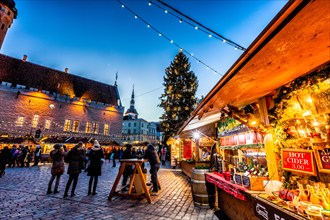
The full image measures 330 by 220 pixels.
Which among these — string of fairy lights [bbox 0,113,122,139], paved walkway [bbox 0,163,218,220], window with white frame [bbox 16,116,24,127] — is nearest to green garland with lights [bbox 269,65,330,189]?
paved walkway [bbox 0,163,218,220]

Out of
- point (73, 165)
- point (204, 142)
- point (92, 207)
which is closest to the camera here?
point (92, 207)

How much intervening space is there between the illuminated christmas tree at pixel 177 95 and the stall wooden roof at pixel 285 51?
54.9 feet

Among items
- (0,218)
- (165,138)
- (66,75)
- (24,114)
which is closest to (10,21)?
(66,75)

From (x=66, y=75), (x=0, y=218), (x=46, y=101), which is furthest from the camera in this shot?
(x=66, y=75)

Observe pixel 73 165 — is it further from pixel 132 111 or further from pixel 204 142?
pixel 132 111

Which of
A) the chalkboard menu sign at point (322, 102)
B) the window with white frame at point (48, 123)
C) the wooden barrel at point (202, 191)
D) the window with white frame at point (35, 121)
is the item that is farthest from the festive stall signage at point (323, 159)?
the window with white frame at point (48, 123)

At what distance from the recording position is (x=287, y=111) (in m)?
3.14

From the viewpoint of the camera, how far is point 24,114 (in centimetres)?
2195

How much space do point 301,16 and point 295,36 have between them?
0.30m

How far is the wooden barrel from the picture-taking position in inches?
201

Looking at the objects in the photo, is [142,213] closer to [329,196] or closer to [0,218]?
[0,218]

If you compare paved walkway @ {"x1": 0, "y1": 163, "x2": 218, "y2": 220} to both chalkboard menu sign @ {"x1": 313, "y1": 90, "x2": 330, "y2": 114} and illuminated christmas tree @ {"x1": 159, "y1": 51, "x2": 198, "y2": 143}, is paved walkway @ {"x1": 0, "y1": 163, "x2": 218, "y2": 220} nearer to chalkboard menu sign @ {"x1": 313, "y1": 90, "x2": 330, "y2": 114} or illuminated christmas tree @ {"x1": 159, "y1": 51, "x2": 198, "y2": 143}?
chalkboard menu sign @ {"x1": 313, "y1": 90, "x2": 330, "y2": 114}

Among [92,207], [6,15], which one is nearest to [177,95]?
[92,207]

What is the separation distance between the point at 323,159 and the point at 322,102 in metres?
0.85
